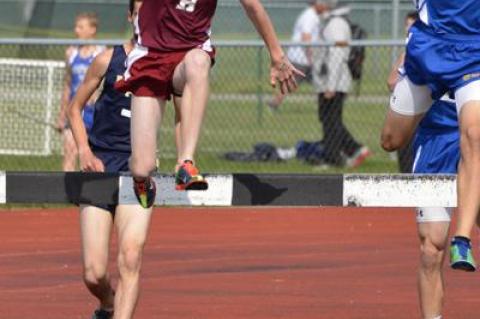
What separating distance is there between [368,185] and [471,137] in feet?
2.29

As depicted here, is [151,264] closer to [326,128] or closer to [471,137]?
[471,137]

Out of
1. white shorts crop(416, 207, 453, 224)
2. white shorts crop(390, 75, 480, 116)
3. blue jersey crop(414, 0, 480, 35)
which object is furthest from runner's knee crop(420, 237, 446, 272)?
blue jersey crop(414, 0, 480, 35)

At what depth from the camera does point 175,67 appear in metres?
8.72

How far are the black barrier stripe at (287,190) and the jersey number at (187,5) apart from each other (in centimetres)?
95

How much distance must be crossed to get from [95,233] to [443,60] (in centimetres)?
251

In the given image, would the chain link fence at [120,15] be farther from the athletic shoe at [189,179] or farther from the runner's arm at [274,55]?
the athletic shoe at [189,179]

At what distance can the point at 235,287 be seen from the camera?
12.2 metres

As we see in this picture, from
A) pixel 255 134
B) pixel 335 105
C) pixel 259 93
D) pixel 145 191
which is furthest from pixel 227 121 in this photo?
pixel 145 191

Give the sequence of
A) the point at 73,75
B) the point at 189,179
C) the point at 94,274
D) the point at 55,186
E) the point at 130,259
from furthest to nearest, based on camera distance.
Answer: the point at 73,75 < the point at 94,274 < the point at 130,259 < the point at 55,186 < the point at 189,179

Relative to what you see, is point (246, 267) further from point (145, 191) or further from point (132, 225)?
point (145, 191)

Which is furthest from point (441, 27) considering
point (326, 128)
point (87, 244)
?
point (326, 128)

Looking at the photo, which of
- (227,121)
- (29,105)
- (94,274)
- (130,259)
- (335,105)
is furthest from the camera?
(227,121)

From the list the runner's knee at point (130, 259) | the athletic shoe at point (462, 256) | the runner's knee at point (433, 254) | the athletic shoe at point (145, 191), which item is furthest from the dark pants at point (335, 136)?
the athletic shoe at point (462, 256)

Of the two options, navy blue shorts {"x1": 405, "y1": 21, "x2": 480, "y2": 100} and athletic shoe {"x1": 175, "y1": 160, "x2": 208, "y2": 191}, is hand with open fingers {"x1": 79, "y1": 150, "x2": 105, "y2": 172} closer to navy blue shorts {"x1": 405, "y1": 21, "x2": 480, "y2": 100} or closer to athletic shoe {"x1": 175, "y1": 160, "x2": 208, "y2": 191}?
athletic shoe {"x1": 175, "y1": 160, "x2": 208, "y2": 191}
